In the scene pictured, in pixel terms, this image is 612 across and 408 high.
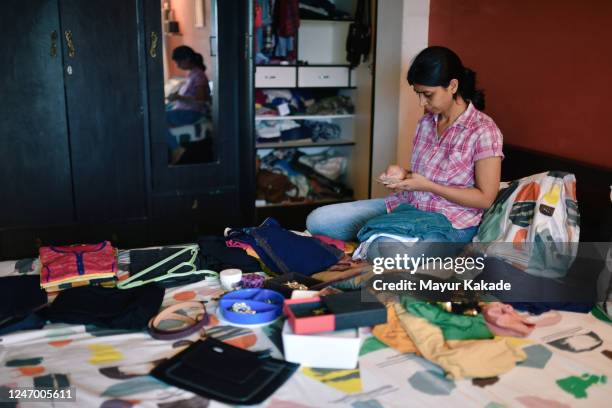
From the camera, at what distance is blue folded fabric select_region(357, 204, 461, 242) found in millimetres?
2289

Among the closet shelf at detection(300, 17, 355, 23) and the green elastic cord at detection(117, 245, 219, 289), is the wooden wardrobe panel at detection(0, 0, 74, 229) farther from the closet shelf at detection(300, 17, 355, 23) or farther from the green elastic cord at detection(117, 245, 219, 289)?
the closet shelf at detection(300, 17, 355, 23)

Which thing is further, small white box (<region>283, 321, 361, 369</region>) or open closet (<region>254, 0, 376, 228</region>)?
open closet (<region>254, 0, 376, 228</region>)

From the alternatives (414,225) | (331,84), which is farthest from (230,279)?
(331,84)

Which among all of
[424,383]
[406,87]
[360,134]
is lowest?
[424,383]

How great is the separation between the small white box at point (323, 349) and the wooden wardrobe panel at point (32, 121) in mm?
2173

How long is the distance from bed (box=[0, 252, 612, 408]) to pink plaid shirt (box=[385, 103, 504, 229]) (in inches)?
26.3

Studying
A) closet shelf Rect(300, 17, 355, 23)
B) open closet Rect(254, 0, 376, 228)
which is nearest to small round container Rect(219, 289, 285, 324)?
open closet Rect(254, 0, 376, 228)

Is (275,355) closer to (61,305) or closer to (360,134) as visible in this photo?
(61,305)

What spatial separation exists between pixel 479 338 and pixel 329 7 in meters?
Answer: 3.07

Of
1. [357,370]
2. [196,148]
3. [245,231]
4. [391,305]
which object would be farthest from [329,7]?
[357,370]

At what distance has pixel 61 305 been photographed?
186cm

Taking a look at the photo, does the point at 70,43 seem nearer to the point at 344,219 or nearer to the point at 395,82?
the point at 344,219

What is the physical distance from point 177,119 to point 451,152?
175 centimetres

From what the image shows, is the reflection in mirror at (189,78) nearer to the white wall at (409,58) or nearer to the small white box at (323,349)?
the white wall at (409,58)
